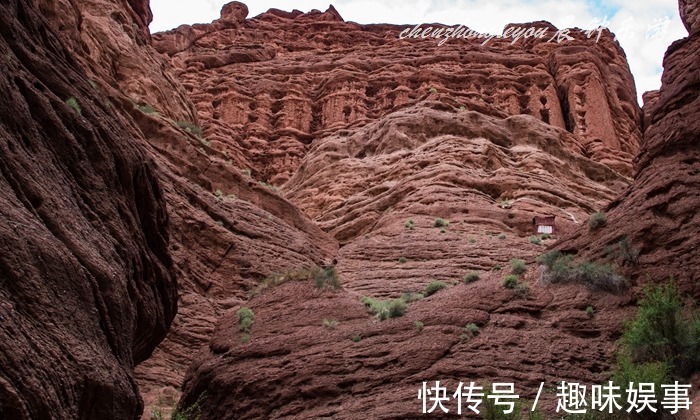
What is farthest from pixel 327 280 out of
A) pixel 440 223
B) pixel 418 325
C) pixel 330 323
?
pixel 440 223

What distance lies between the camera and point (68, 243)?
10.8m

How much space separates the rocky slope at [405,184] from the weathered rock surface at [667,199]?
116 centimetres

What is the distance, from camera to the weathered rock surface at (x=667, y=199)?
1530 centimetres

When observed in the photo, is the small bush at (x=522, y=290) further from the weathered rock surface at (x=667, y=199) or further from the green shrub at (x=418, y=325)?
the green shrub at (x=418, y=325)

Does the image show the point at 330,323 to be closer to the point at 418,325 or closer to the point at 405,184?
the point at 418,325

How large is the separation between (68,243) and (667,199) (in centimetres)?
1114

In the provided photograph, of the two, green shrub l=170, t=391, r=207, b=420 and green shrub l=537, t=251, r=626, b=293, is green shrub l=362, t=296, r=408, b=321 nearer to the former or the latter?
green shrub l=537, t=251, r=626, b=293

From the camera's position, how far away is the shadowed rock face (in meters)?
9.00

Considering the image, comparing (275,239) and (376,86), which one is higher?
(376,86)

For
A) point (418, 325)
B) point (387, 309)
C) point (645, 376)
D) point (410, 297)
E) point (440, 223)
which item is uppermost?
point (440, 223)

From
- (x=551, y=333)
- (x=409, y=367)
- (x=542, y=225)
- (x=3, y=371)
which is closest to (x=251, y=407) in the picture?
(x=409, y=367)

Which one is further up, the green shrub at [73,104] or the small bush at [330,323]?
the green shrub at [73,104]

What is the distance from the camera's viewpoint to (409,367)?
46.1 feet

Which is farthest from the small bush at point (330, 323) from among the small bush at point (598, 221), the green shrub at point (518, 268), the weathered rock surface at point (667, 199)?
the small bush at point (598, 221)
